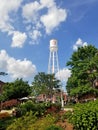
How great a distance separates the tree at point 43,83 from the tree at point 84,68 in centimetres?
2528

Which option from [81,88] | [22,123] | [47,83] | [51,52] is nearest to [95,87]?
[81,88]

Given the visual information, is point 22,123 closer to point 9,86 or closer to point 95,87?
point 95,87

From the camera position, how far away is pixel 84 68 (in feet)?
202

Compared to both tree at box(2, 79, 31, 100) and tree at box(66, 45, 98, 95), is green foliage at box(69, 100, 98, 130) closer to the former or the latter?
tree at box(66, 45, 98, 95)

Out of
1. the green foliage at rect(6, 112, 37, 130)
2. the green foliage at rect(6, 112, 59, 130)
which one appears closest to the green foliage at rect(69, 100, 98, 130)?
the green foliage at rect(6, 112, 59, 130)

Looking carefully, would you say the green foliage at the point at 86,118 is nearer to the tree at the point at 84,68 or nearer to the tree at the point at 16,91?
the tree at the point at 84,68

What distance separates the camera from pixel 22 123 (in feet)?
79.0

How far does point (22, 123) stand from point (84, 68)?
38540 mm

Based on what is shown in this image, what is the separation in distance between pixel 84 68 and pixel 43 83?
31445 millimetres

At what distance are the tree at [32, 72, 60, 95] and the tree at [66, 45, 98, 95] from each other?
25284 mm

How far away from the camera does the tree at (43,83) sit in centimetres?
8967

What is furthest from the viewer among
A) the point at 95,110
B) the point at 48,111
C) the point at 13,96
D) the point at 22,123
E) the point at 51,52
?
the point at 51,52

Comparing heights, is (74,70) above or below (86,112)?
above

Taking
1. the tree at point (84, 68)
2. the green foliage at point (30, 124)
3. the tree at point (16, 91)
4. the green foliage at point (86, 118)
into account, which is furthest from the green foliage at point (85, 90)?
the green foliage at point (86, 118)
